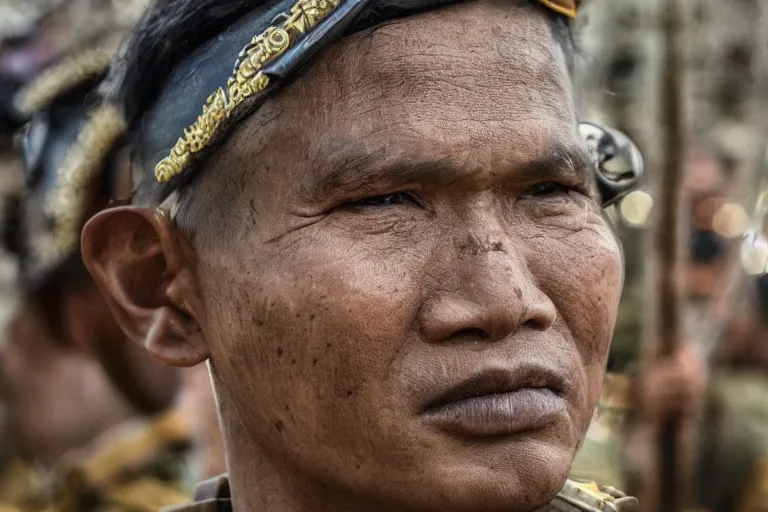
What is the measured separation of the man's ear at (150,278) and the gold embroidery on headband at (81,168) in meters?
0.29

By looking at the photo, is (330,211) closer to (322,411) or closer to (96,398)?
(322,411)

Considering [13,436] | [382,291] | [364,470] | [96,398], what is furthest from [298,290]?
[13,436]

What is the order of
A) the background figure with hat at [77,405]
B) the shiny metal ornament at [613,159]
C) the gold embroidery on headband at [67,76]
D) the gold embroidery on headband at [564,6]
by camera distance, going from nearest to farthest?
the gold embroidery on headband at [564,6] < the shiny metal ornament at [613,159] < the gold embroidery on headband at [67,76] < the background figure with hat at [77,405]

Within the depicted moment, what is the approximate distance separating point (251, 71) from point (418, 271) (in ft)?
1.79

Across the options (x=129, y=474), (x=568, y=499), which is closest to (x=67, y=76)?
(x=568, y=499)

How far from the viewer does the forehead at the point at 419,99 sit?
2.17 metres

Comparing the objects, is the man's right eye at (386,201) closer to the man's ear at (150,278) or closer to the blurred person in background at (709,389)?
the man's ear at (150,278)

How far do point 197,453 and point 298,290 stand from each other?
3.81 metres

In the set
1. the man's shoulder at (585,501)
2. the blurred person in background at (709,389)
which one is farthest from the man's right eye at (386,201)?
the blurred person in background at (709,389)

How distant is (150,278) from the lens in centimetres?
251

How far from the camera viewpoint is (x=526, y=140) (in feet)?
7.35

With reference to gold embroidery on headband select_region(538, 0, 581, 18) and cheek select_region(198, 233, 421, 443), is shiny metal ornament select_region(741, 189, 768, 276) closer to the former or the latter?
gold embroidery on headband select_region(538, 0, 581, 18)

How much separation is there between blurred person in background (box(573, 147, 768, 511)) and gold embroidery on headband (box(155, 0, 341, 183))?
179 inches

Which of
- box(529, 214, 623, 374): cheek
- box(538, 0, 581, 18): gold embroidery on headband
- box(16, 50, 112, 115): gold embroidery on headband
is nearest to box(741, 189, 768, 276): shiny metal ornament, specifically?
box(538, 0, 581, 18): gold embroidery on headband
